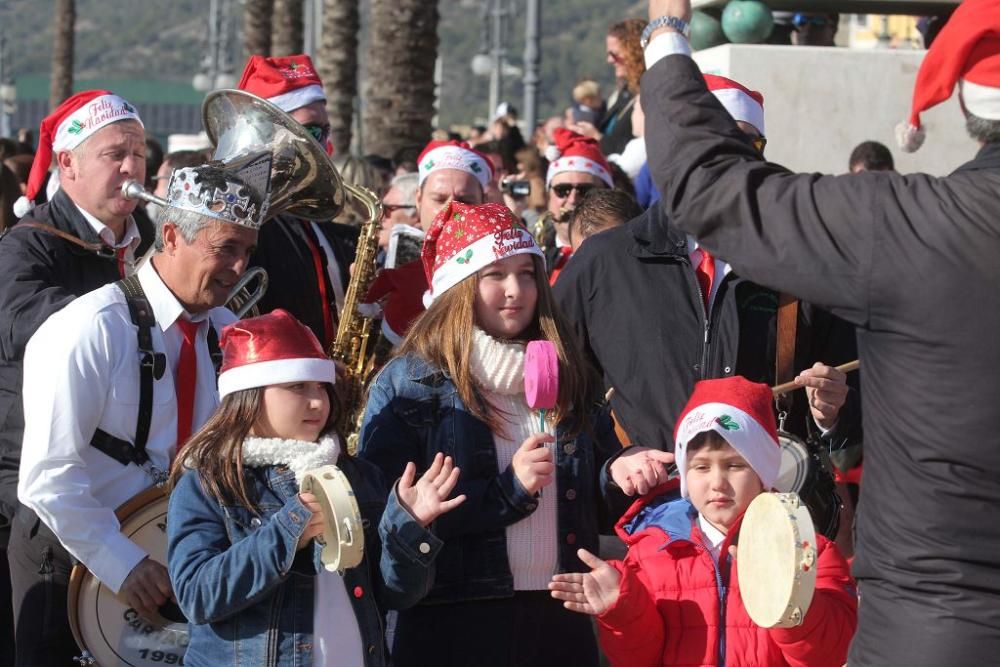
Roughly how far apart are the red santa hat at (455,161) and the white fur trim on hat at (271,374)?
2.98 metres

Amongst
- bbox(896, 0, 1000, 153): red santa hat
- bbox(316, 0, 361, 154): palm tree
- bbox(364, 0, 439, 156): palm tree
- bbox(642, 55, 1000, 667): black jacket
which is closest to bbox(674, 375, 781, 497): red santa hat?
bbox(642, 55, 1000, 667): black jacket

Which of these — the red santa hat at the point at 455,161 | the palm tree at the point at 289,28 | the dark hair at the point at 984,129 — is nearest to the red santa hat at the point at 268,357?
the dark hair at the point at 984,129

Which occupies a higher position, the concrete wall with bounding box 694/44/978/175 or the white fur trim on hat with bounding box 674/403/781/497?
the concrete wall with bounding box 694/44/978/175

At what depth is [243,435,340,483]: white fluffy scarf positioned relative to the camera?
3701 mm

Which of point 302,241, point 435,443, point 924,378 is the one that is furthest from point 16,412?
point 924,378

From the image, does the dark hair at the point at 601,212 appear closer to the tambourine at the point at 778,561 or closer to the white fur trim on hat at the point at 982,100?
the tambourine at the point at 778,561

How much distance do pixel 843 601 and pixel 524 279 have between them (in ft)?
4.13

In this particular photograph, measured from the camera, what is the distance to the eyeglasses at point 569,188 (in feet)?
24.5

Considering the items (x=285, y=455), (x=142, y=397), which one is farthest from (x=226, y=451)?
(x=142, y=397)

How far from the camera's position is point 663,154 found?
308 cm

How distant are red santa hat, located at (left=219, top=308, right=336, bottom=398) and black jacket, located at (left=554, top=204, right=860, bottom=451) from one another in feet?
4.13

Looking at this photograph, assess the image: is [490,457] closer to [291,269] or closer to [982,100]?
[982,100]

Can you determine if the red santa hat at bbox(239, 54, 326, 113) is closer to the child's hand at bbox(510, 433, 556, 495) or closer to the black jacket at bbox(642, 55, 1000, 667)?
the child's hand at bbox(510, 433, 556, 495)

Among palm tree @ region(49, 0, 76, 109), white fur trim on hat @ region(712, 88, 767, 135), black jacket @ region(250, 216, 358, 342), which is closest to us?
white fur trim on hat @ region(712, 88, 767, 135)
